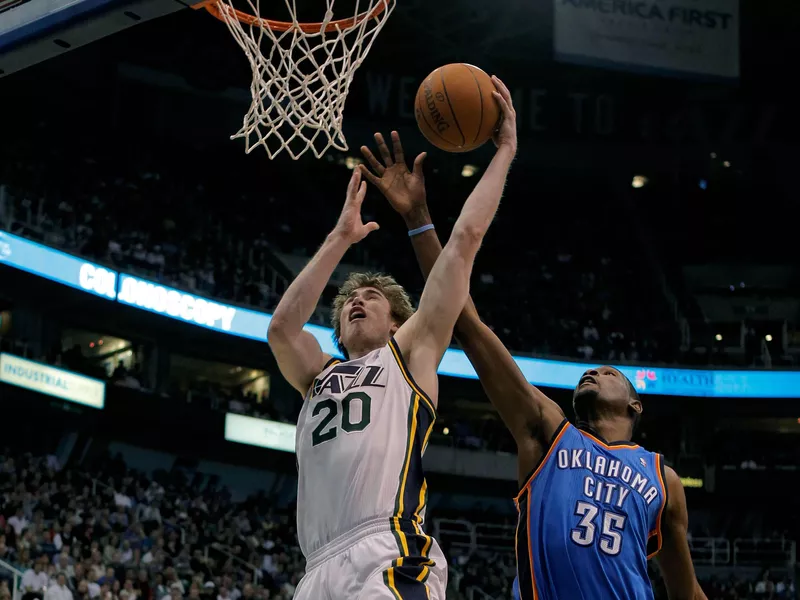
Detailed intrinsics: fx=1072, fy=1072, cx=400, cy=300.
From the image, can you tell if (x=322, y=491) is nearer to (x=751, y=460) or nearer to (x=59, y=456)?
(x=59, y=456)

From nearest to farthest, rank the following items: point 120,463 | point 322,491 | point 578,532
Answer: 1. point 322,491
2. point 578,532
3. point 120,463

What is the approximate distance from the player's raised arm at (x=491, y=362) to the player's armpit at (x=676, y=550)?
1.68ft

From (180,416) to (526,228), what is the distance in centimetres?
1110

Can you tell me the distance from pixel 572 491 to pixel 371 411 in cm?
94

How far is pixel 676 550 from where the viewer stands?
3.95 m

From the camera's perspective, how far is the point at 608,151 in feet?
85.9

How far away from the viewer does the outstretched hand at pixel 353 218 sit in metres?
3.66

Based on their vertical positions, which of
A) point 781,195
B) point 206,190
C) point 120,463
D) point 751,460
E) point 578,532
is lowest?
point 578,532

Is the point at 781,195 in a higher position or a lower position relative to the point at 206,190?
higher

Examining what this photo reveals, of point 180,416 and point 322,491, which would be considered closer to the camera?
point 322,491

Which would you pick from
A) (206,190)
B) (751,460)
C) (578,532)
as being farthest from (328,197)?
(578,532)

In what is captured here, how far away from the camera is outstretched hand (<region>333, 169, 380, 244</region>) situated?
3.66 metres

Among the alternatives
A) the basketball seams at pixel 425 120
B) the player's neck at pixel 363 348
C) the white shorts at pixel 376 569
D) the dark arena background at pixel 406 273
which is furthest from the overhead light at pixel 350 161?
the white shorts at pixel 376 569

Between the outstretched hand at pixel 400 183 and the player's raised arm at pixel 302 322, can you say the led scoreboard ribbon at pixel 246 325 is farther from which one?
the player's raised arm at pixel 302 322
